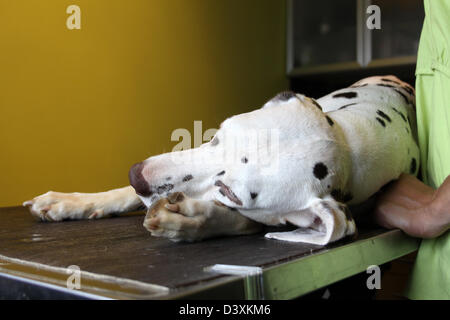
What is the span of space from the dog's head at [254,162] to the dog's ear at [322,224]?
0.05 metres

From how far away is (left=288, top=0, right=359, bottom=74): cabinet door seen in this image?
15.5 ft

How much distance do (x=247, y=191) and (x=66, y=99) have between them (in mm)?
2273

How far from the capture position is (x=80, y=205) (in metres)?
1.49

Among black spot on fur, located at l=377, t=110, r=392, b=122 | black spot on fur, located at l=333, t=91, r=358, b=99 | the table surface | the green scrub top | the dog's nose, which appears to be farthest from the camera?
black spot on fur, located at l=333, t=91, r=358, b=99

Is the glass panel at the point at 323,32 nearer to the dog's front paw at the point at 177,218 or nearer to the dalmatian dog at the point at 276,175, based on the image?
the dalmatian dog at the point at 276,175

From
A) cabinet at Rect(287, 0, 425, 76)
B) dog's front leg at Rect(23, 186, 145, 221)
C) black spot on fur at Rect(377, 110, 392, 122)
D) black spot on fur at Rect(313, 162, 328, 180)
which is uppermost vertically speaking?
cabinet at Rect(287, 0, 425, 76)

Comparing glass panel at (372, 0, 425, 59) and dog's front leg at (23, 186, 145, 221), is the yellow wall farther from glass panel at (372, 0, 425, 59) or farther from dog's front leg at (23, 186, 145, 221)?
dog's front leg at (23, 186, 145, 221)

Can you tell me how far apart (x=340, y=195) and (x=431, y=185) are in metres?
0.50

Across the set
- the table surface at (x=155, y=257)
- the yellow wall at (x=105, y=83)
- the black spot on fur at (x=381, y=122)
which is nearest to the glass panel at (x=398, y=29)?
the yellow wall at (x=105, y=83)

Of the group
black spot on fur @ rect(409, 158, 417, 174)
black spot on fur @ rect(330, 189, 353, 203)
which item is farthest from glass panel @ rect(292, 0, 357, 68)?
black spot on fur @ rect(330, 189, 353, 203)

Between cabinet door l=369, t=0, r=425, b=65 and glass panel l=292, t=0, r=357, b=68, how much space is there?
0.25 metres

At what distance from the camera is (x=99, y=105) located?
3303 millimetres
